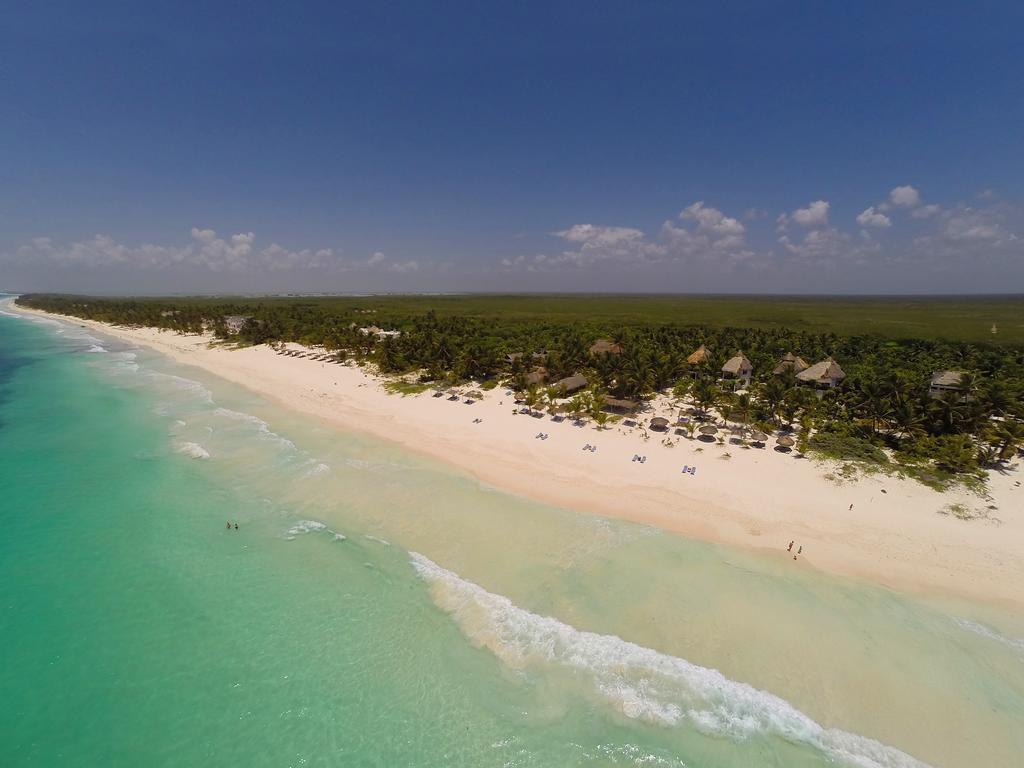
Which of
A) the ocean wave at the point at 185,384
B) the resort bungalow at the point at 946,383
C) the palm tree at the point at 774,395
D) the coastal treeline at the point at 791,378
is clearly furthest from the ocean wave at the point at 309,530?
the resort bungalow at the point at 946,383

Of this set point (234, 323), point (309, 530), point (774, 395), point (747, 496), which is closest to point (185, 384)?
point (309, 530)

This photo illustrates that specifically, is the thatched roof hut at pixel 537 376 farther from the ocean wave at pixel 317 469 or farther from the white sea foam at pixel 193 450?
the white sea foam at pixel 193 450

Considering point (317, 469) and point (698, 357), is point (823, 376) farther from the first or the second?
point (317, 469)

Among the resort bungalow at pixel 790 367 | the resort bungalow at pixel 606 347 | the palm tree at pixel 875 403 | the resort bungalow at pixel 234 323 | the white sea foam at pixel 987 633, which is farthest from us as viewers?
the resort bungalow at pixel 234 323

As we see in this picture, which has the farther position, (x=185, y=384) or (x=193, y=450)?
(x=185, y=384)

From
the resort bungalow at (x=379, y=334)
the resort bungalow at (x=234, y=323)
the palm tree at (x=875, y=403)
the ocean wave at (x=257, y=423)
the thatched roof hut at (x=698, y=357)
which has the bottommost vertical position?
the ocean wave at (x=257, y=423)

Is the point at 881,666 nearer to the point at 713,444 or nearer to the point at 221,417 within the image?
the point at 713,444

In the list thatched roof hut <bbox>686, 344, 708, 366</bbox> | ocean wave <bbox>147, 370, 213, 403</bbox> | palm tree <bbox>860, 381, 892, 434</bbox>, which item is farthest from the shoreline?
thatched roof hut <bbox>686, 344, 708, 366</bbox>
